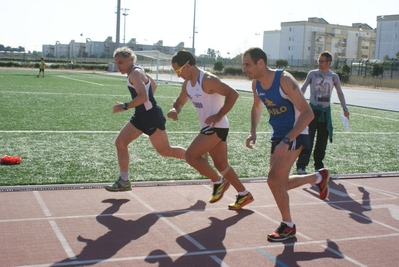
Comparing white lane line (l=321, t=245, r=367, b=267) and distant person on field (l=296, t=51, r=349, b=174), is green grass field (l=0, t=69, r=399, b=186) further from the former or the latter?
white lane line (l=321, t=245, r=367, b=267)

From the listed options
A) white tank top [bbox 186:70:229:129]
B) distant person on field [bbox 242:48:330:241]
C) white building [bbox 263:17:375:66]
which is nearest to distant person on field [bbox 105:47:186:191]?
white tank top [bbox 186:70:229:129]

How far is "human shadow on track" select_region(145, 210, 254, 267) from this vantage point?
16.9ft

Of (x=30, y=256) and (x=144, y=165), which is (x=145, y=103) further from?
(x=30, y=256)

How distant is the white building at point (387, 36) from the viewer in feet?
334

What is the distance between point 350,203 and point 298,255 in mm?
2545

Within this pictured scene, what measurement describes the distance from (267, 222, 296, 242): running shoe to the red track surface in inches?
2.8

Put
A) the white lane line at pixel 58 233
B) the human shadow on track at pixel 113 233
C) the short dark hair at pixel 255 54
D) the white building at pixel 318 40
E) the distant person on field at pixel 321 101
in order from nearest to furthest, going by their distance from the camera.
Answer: the human shadow on track at pixel 113 233, the white lane line at pixel 58 233, the short dark hair at pixel 255 54, the distant person on field at pixel 321 101, the white building at pixel 318 40

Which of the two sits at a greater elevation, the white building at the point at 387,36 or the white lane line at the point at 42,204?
the white building at the point at 387,36

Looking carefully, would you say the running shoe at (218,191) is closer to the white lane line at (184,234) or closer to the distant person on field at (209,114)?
the distant person on field at (209,114)

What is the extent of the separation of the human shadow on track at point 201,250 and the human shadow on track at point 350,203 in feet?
5.45

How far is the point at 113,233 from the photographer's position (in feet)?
19.6

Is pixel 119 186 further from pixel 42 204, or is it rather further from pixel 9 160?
pixel 9 160

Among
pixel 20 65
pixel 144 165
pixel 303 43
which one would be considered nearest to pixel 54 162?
pixel 144 165

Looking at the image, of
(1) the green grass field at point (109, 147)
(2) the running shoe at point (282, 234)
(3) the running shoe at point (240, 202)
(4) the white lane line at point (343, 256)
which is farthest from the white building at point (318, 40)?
(4) the white lane line at point (343, 256)
